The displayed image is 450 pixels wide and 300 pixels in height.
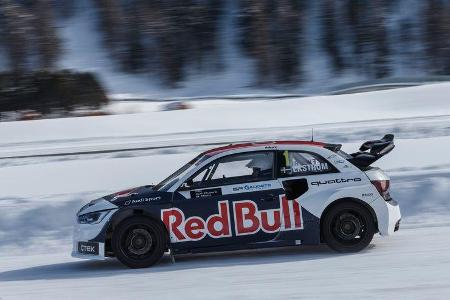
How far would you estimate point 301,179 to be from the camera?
953 centimetres

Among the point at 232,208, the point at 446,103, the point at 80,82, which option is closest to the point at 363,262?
the point at 232,208

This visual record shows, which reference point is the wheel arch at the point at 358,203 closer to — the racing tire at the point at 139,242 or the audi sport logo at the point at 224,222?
the audi sport logo at the point at 224,222

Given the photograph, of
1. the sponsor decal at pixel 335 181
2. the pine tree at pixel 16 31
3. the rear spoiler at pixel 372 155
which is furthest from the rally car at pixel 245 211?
the pine tree at pixel 16 31

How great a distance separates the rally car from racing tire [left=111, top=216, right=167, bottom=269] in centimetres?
1

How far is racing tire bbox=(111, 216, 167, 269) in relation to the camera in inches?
370

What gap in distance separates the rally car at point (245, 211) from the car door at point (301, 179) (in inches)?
0.4

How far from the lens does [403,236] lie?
10.6m

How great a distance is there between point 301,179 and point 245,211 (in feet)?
2.39

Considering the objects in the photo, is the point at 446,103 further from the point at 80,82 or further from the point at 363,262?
the point at 363,262

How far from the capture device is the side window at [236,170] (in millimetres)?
9516

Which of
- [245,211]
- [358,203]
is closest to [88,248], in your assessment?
[245,211]

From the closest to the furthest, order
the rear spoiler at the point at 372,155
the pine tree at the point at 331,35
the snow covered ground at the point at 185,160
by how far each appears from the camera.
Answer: the snow covered ground at the point at 185,160 → the rear spoiler at the point at 372,155 → the pine tree at the point at 331,35

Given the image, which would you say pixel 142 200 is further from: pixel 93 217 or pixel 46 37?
pixel 46 37

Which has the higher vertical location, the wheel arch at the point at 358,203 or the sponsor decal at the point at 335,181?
the sponsor decal at the point at 335,181
